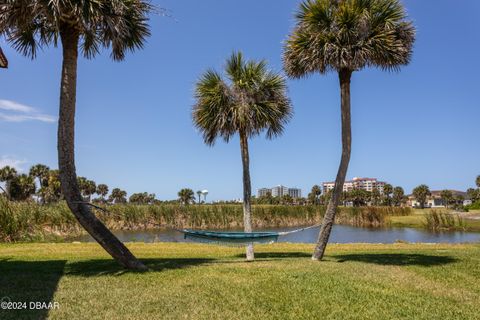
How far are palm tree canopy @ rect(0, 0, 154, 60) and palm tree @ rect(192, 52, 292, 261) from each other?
3.10 m

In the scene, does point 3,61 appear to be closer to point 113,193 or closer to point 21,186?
point 21,186

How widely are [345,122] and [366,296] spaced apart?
21.2ft

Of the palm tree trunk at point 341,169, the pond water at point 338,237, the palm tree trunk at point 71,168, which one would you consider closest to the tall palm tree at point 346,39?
the palm tree trunk at point 341,169

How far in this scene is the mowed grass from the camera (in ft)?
20.4

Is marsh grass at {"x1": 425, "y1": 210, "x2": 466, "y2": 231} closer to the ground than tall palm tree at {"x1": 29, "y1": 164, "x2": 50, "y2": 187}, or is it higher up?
closer to the ground

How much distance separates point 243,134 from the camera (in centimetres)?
1417

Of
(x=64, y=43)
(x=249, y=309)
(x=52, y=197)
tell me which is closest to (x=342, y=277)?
(x=249, y=309)

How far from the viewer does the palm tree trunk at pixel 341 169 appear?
1221cm

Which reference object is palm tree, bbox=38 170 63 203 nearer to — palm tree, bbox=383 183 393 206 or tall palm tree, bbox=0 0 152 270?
tall palm tree, bbox=0 0 152 270

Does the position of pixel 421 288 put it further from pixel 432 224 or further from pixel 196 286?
pixel 432 224

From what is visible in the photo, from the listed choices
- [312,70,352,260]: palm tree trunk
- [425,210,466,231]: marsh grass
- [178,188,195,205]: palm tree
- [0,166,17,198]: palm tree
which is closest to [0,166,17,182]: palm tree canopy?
[0,166,17,198]: palm tree

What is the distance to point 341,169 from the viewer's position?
1239 cm

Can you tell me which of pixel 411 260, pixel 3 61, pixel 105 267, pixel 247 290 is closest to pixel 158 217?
pixel 3 61

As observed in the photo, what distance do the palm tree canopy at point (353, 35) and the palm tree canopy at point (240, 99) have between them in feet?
6.25
